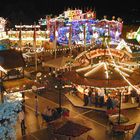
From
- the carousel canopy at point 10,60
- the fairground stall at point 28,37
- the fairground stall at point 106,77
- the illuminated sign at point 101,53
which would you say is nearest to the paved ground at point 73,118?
the fairground stall at point 106,77

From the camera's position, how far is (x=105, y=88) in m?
18.6

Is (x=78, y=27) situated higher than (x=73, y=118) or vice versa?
(x=78, y=27)

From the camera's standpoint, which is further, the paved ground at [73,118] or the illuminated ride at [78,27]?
the illuminated ride at [78,27]

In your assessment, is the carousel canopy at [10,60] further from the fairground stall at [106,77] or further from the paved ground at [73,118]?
the fairground stall at [106,77]

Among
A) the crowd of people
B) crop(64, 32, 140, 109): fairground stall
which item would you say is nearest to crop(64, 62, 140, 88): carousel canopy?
crop(64, 32, 140, 109): fairground stall

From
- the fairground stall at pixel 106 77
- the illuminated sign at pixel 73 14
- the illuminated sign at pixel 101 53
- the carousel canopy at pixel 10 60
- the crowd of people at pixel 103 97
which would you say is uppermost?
the illuminated sign at pixel 73 14

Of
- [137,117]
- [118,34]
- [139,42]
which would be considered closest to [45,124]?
[137,117]

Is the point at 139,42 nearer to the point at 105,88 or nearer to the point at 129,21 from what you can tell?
the point at 105,88

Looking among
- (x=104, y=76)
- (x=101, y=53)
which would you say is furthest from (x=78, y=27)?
(x=104, y=76)

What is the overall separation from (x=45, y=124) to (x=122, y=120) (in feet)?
13.2

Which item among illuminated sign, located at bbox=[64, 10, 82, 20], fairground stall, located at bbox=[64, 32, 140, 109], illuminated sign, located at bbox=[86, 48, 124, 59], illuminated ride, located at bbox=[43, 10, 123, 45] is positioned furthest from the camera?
illuminated sign, located at bbox=[64, 10, 82, 20]

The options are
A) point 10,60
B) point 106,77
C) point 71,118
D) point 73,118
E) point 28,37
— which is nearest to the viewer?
point 71,118

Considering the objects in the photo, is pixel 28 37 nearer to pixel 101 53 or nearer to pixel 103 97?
pixel 101 53

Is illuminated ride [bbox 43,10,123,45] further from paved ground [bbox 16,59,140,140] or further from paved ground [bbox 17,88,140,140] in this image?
paved ground [bbox 17,88,140,140]
